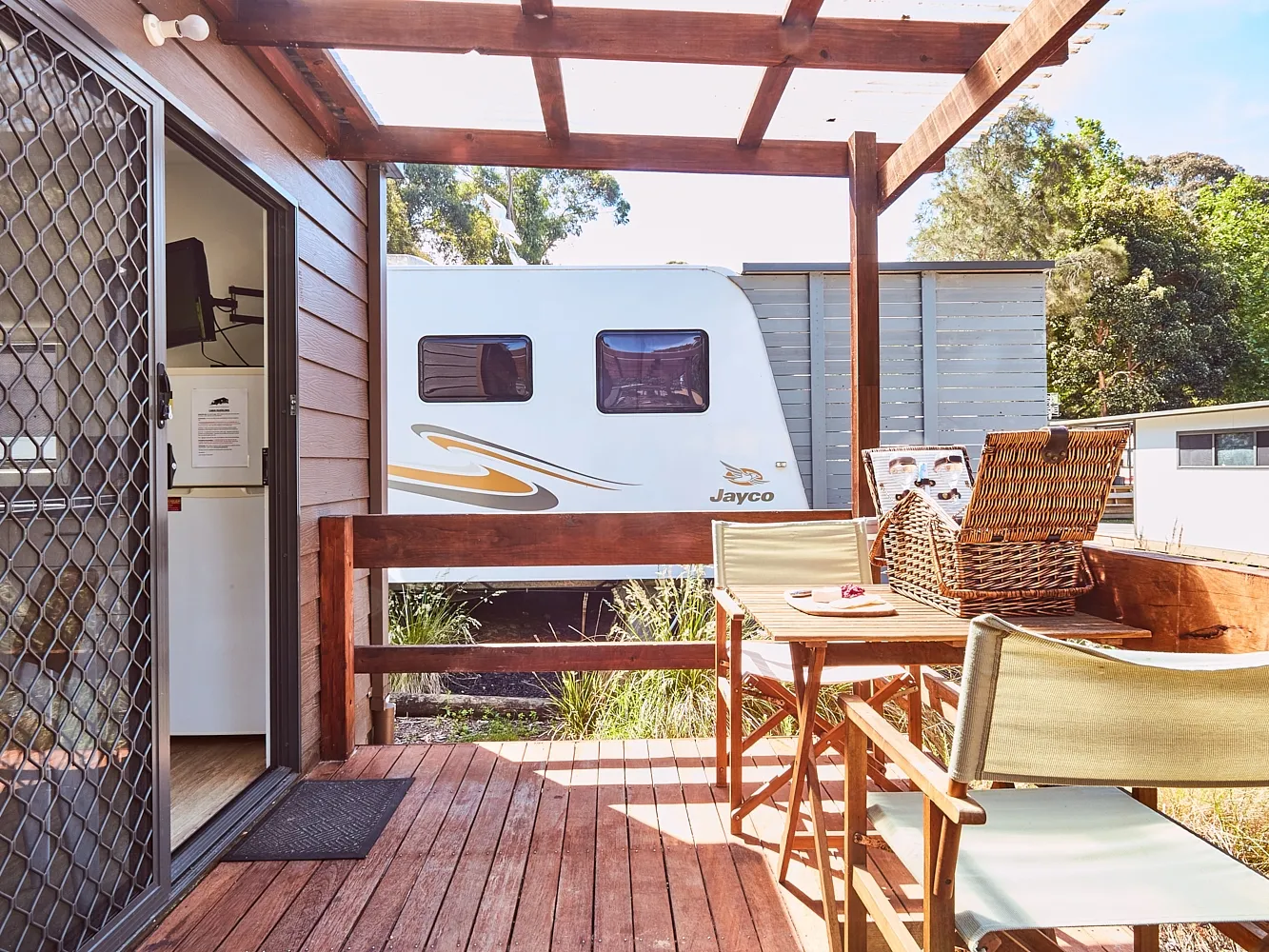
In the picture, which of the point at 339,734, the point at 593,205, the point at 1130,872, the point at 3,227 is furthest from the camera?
the point at 593,205

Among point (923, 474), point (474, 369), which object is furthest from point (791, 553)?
point (474, 369)

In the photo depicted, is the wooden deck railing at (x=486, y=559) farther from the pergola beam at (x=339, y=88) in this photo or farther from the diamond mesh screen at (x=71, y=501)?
the pergola beam at (x=339, y=88)

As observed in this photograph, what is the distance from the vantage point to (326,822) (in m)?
2.37

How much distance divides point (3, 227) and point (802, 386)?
4735 millimetres

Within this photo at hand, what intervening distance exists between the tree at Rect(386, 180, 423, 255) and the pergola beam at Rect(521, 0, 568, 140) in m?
14.8

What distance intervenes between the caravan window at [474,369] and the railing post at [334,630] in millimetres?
2513

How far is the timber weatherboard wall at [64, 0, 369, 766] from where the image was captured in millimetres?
2047

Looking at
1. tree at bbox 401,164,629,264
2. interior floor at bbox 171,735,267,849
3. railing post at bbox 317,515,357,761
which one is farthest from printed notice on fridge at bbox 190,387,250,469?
tree at bbox 401,164,629,264

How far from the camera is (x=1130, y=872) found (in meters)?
1.17

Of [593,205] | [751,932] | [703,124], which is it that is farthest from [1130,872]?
[593,205]

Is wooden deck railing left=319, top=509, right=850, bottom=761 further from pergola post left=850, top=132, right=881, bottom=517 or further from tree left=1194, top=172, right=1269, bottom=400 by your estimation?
tree left=1194, top=172, right=1269, bottom=400

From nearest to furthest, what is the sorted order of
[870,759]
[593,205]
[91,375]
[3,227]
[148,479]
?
[3,227] → [91,375] → [148,479] → [870,759] → [593,205]

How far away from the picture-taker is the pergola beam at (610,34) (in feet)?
7.37

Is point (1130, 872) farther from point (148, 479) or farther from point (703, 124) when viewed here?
point (703, 124)
